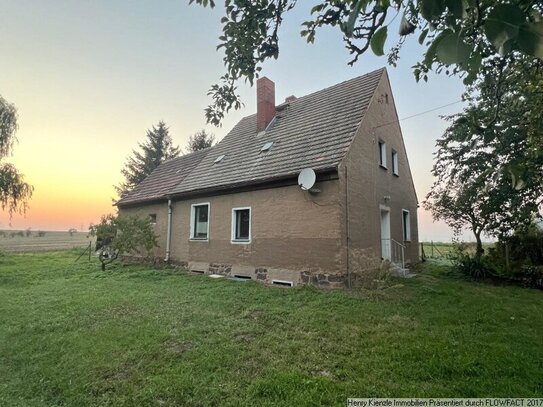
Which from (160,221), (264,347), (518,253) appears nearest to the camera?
(264,347)

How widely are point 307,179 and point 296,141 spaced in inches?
104

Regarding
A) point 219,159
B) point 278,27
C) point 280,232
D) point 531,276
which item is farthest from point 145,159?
point 278,27

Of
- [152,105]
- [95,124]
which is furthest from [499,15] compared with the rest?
[95,124]

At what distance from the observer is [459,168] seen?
1444cm

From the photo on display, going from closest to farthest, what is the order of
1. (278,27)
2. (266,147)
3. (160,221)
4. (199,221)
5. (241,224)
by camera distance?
1. (278,27)
2. (241,224)
3. (266,147)
4. (199,221)
5. (160,221)

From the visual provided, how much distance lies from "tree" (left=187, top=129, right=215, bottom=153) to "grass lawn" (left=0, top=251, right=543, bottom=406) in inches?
1031

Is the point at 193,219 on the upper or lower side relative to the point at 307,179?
lower

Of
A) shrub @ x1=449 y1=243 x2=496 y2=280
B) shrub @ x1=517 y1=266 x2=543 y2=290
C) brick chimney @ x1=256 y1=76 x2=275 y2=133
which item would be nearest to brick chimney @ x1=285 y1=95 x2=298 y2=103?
brick chimney @ x1=256 y1=76 x2=275 y2=133

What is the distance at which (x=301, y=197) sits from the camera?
8.95m

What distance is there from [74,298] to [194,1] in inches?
305

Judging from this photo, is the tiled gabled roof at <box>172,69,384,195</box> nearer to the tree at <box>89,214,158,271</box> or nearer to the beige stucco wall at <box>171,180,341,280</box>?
the beige stucco wall at <box>171,180,341,280</box>

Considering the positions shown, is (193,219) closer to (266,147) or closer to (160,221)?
(160,221)

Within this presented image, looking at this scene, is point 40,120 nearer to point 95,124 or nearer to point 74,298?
point 95,124

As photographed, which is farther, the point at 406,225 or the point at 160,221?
the point at 160,221
